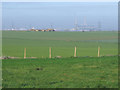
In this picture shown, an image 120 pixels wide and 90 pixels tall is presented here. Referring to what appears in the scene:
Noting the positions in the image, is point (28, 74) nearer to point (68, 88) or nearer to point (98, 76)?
point (98, 76)

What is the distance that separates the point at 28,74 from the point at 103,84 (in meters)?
4.02

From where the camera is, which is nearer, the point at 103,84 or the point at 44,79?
the point at 103,84

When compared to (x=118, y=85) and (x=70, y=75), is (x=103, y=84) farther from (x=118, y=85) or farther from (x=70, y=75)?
(x=70, y=75)

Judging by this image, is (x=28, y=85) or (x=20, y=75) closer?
(x=28, y=85)

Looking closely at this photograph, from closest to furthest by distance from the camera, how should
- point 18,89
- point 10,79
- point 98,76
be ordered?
1. point 18,89
2. point 10,79
3. point 98,76

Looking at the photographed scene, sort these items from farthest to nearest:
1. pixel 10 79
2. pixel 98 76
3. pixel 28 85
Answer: pixel 98 76 < pixel 10 79 < pixel 28 85

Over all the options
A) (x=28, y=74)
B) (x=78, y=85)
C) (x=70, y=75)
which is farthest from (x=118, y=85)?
(x=28, y=74)

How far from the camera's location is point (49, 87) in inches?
416

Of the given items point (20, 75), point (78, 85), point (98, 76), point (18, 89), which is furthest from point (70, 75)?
point (18, 89)

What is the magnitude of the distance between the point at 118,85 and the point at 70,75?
3305 millimetres

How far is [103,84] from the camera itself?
11.3 metres

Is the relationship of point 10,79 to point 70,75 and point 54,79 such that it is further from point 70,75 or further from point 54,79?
point 70,75

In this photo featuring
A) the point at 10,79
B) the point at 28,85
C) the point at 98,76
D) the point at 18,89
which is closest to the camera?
the point at 18,89

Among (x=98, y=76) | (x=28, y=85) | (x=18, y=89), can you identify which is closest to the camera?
(x=18, y=89)
